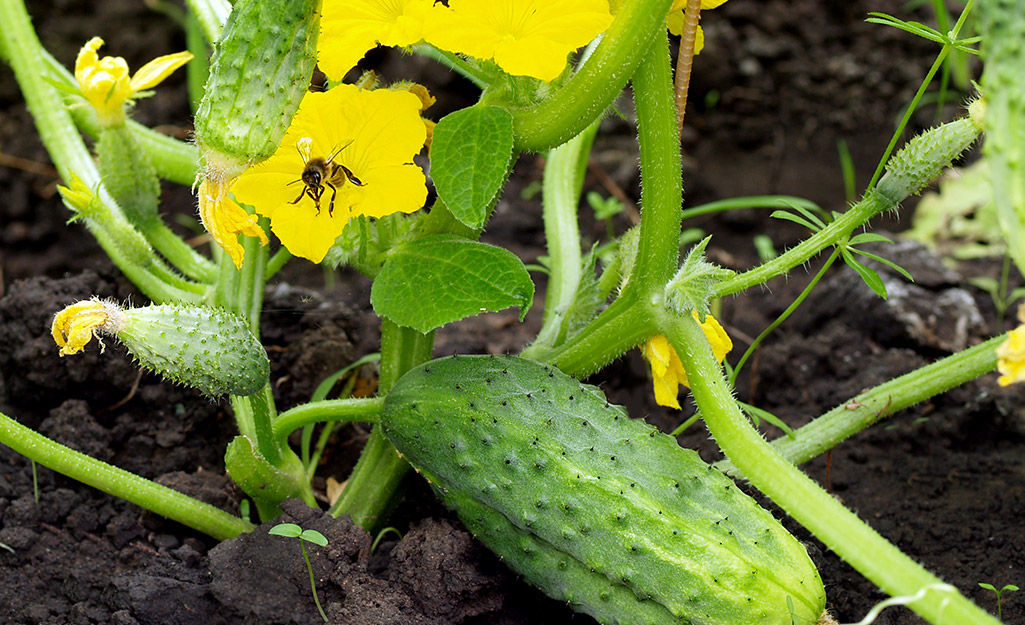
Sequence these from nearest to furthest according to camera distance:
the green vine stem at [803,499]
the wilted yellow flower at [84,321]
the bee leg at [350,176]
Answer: the green vine stem at [803,499]
the wilted yellow flower at [84,321]
the bee leg at [350,176]

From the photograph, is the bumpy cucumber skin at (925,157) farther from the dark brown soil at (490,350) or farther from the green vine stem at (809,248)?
the dark brown soil at (490,350)

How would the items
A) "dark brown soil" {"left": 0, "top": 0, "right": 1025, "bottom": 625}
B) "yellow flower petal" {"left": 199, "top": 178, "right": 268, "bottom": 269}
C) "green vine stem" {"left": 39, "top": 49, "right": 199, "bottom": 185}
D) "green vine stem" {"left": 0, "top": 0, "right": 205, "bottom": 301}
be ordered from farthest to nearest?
"green vine stem" {"left": 39, "top": 49, "right": 199, "bottom": 185}
"green vine stem" {"left": 0, "top": 0, "right": 205, "bottom": 301}
"dark brown soil" {"left": 0, "top": 0, "right": 1025, "bottom": 625}
"yellow flower petal" {"left": 199, "top": 178, "right": 268, "bottom": 269}

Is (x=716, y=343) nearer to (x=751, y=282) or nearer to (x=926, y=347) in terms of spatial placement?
(x=751, y=282)

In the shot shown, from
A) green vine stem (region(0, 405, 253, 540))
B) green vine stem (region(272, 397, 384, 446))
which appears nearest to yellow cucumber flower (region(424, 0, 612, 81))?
green vine stem (region(272, 397, 384, 446))

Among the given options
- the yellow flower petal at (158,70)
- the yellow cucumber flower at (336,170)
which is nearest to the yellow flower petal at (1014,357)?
Answer: the yellow cucumber flower at (336,170)

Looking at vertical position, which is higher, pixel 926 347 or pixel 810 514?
pixel 810 514

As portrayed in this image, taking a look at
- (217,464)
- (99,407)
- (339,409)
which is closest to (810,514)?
(339,409)

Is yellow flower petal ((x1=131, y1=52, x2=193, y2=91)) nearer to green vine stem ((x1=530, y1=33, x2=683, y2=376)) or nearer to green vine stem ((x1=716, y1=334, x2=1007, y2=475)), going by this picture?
green vine stem ((x1=530, y1=33, x2=683, y2=376))
